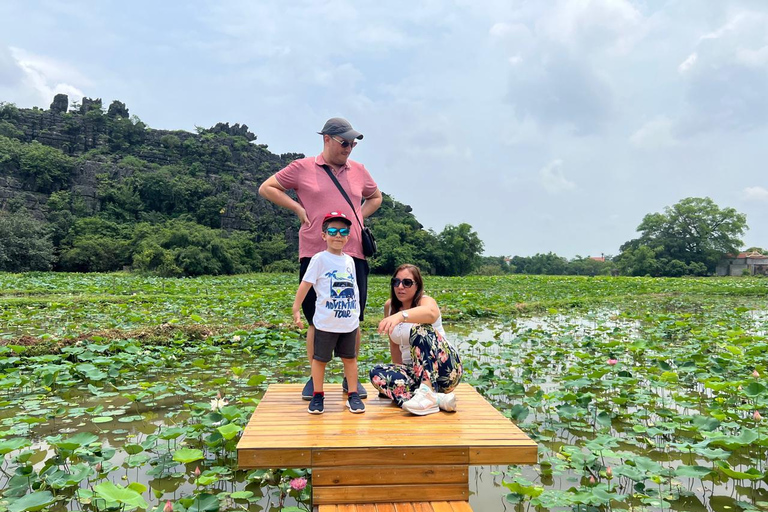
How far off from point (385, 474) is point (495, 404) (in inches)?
70.8

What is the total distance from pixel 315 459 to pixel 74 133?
5186 centimetres

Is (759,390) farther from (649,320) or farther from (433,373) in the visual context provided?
(649,320)

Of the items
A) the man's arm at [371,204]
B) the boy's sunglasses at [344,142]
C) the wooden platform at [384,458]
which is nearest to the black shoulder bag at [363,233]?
the boy's sunglasses at [344,142]

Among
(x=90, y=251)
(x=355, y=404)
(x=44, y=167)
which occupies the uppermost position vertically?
(x=44, y=167)

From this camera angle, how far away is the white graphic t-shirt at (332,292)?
226 centimetres

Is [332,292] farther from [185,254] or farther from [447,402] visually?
[185,254]

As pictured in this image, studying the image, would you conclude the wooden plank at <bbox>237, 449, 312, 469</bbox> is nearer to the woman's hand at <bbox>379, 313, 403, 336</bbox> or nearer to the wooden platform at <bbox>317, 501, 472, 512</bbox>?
the wooden platform at <bbox>317, 501, 472, 512</bbox>

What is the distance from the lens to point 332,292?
226 cm

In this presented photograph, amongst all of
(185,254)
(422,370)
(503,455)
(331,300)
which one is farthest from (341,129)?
(185,254)

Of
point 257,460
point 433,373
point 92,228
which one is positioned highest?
point 92,228

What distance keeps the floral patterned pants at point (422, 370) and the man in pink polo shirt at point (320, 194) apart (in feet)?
0.68

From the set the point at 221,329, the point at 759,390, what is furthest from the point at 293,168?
the point at 221,329

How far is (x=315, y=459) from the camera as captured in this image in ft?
5.81

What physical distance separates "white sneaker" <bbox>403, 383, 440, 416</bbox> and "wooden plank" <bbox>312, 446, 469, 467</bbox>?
42cm
